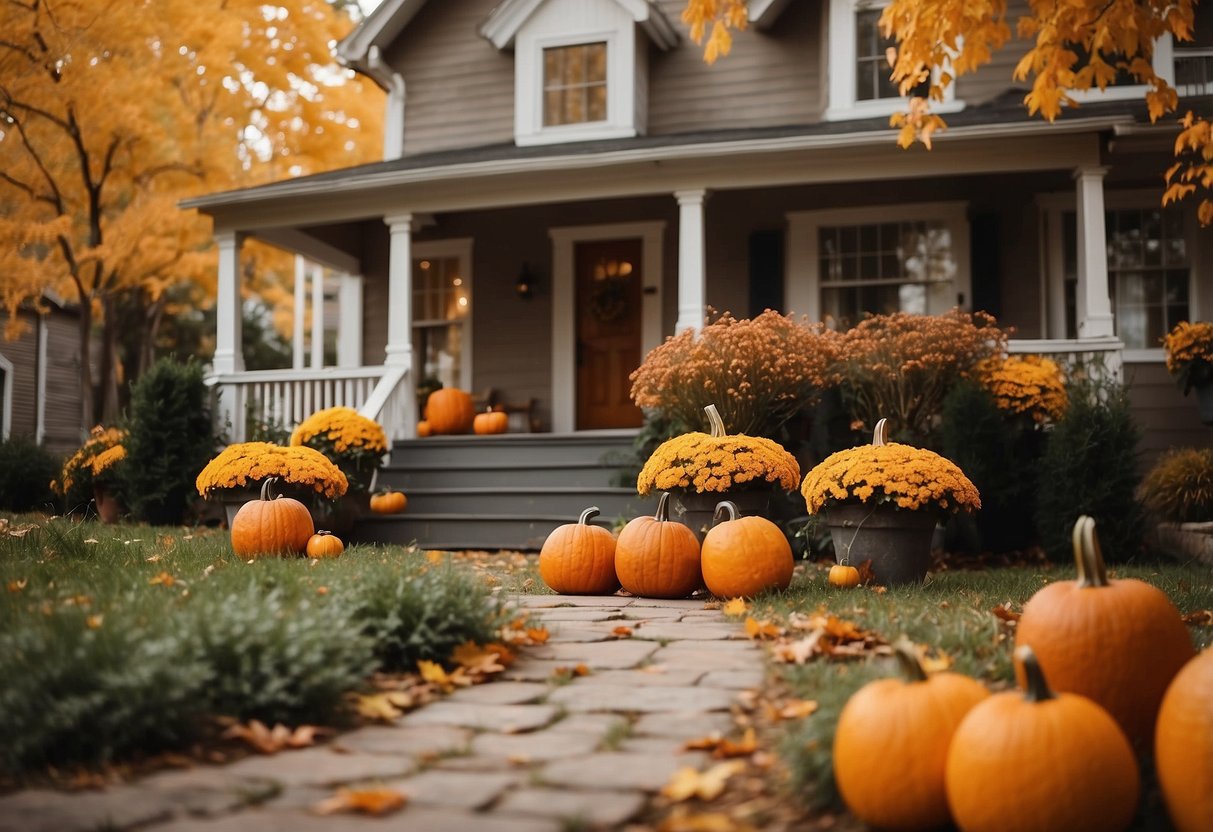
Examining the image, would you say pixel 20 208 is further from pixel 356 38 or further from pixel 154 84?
pixel 356 38

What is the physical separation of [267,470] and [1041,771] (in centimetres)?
564

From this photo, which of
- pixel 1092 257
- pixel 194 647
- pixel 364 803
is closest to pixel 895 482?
pixel 194 647

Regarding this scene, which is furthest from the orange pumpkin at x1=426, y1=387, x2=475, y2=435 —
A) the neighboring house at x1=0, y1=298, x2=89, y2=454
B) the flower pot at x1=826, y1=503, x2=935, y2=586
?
the neighboring house at x1=0, y1=298, x2=89, y2=454

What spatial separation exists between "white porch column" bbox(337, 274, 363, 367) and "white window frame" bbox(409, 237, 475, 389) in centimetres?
77

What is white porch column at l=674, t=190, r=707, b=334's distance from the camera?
9.09 metres

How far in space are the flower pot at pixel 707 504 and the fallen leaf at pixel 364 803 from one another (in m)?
3.87

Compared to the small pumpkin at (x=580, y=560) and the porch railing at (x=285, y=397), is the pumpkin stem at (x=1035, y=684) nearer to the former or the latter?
the small pumpkin at (x=580, y=560)

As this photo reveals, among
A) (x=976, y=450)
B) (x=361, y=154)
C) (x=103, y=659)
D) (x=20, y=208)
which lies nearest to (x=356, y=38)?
(x=361, y=154)

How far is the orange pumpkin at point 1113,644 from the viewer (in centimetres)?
273

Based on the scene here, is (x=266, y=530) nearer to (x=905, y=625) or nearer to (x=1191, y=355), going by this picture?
(x=905, y=625)

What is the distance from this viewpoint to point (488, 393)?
1161 cm

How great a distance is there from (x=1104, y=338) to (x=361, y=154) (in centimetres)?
1137

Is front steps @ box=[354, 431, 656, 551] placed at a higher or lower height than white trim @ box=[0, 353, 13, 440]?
lower

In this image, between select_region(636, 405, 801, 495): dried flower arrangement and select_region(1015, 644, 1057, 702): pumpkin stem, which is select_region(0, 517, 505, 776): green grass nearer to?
select_region(1015, 644, 1057, 702): pumpkin stem
